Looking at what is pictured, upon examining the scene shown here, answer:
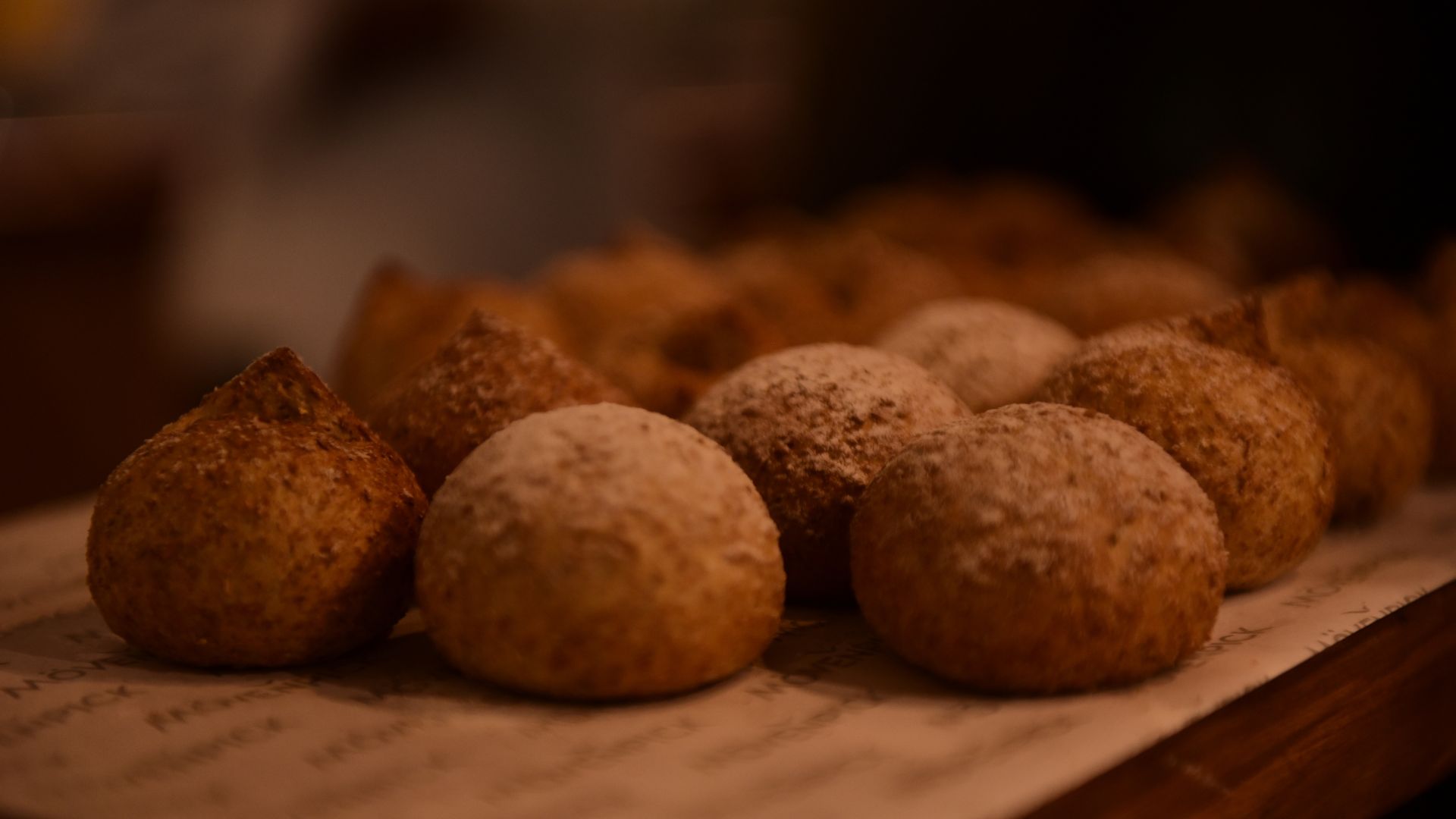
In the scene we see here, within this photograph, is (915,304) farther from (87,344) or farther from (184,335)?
(184,335)

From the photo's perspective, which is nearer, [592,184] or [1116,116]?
[1116,116]

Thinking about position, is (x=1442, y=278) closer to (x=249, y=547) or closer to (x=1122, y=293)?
(x=1122, y=293)

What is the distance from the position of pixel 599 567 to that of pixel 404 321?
3.16ft

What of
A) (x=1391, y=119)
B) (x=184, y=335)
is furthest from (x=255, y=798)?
(x=184, y=335)

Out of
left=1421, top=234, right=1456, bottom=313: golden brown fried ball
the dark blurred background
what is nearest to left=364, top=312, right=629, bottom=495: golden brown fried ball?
left=1421, top=234, right=1456, bottom=313: golden brown fried ball

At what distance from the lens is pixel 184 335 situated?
13.8ft

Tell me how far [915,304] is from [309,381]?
0.96 m

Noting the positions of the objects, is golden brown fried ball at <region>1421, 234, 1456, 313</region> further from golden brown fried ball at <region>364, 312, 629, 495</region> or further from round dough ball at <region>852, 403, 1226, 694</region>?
golden brown fried ball at <region>364, 312, 629, 495</region>

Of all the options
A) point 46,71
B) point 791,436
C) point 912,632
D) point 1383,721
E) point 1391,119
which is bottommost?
point 1383,721

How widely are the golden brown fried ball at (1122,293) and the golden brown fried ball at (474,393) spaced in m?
0.68

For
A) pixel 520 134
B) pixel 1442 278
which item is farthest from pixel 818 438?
pixel 520 134

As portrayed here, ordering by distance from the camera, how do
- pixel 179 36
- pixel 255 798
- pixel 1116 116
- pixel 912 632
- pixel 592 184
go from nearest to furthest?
pixel 255 798, pixel 912 632, pixel 1116 116, pixel 179 36, pixel 592 184

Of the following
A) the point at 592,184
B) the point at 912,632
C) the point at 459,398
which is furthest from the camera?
the point at 592,184

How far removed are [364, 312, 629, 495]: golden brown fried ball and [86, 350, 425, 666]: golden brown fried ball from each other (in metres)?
0.15
